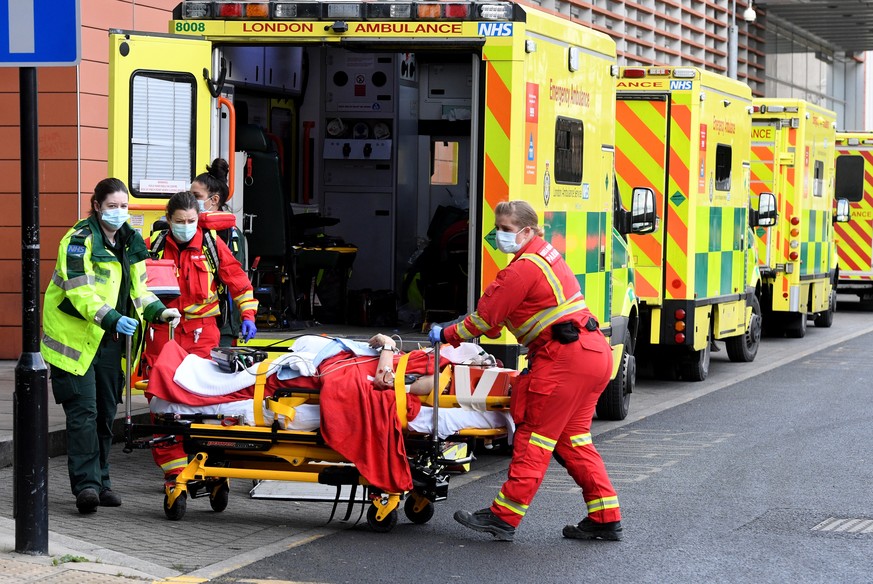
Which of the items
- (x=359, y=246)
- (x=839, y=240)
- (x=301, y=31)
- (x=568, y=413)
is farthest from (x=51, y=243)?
(x=839, y=240)

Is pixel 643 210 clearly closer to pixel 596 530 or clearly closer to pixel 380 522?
pixel 596 530

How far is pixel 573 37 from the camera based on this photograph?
9734 mm

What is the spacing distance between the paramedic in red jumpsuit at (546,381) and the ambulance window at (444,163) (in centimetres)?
531

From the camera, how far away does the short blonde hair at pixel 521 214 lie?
7250 millimetres

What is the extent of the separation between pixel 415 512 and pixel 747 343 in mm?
9686

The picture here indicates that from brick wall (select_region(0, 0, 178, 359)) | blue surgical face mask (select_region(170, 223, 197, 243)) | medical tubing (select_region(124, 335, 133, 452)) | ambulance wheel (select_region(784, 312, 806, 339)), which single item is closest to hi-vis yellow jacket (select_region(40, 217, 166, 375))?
medical tubing (select_region(124, 335, 133, 452))

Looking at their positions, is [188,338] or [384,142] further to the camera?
[384,142]

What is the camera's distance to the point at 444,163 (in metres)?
12.5

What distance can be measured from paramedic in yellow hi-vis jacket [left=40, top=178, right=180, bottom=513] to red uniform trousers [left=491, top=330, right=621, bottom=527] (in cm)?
185

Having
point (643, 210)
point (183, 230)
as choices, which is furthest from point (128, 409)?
point (643, 210)

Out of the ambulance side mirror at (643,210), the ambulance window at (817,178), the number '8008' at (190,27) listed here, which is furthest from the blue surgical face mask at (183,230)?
the ambulance window at (817,178)

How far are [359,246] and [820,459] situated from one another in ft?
14.2

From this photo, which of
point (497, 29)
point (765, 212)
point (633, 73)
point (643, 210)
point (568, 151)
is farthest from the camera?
point (765, 212)

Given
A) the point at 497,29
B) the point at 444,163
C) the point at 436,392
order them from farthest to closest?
the point at 444,163, the point at 497,29, the point at 436,392
